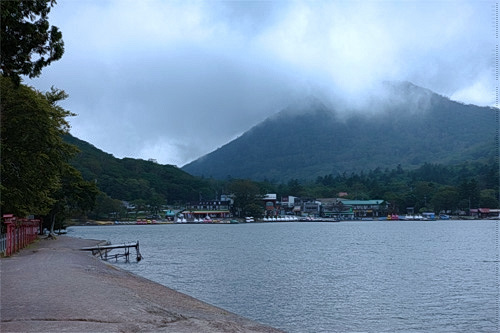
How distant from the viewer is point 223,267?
41.3m

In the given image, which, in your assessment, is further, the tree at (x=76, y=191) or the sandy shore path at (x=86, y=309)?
the tree at (x=76, y=191)

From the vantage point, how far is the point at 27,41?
12336mm

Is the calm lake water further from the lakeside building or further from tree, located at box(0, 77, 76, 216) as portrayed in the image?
the lakeside building

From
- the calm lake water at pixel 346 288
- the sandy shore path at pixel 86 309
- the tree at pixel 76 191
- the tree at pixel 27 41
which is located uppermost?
the tree at pixel 27 41

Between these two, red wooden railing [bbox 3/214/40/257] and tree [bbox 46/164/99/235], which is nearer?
red wooden railing [bbox 3/214/40/257]

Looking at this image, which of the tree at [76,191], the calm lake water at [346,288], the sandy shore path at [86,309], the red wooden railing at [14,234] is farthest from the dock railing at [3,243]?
the tree at [76,191]

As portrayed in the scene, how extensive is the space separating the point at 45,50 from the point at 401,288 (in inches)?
942

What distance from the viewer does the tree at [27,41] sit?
12086mm

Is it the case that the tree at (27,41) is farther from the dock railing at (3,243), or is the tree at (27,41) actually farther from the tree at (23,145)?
the dock railing at (3,243)

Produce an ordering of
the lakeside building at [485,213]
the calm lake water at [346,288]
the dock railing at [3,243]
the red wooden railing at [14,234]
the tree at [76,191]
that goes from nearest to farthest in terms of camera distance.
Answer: the calm lake water at [346,288]
the red wooden railing at [14,234]
the dock railing at [3,243]
the tree at [76,191]
the lakeside building at [485,213]

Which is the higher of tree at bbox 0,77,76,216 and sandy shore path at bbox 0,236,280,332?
tree at bbox 0,77,76,216

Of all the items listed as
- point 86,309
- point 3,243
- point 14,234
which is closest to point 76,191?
point 14,234

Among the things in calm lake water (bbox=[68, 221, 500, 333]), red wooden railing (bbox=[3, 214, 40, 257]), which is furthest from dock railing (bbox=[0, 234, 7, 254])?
calm lake water (bbox=[68, 221, 500, 333])

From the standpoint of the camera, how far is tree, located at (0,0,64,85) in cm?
1209
